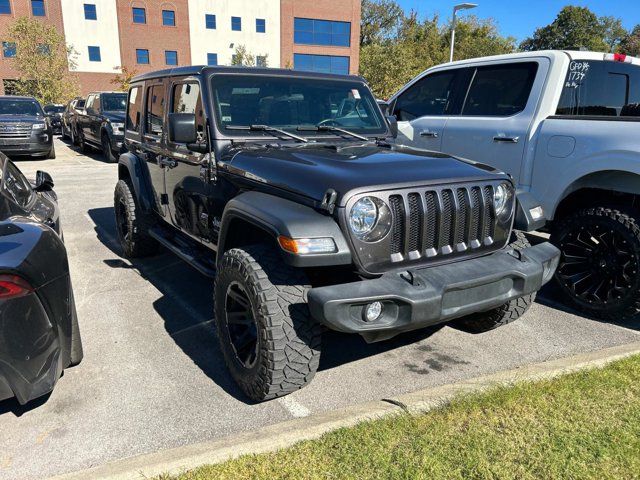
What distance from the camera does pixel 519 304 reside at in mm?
3680

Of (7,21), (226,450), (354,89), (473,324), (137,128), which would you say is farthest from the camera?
(7,21)

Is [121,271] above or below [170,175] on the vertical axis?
below

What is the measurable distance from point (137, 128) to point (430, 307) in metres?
4.17

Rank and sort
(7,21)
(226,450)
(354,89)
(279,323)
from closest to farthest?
(226,450), (279,323), (354,89), (7,21)

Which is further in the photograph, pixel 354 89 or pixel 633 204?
pixel 354 89

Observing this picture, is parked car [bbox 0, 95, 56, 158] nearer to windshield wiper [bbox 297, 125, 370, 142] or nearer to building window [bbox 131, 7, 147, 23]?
windshield wiper [bbox 297, 125, 370, 142]

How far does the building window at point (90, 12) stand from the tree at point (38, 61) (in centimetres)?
934

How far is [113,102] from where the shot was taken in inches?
585

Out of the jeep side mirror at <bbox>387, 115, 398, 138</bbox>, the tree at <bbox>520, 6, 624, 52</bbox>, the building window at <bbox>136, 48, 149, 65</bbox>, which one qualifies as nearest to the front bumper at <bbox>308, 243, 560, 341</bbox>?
the jeep side mirror at <bbox>387, 115, 398, 138</bbox>

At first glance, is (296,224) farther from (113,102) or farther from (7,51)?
(7,51)

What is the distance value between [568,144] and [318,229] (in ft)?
9.09

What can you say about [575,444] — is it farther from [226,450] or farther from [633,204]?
[633,204]

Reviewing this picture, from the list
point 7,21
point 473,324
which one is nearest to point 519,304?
point 473,324

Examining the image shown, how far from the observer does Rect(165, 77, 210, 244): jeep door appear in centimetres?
397
